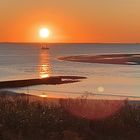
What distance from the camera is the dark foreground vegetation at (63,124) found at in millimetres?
11125

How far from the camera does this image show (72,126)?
1178 centimetres

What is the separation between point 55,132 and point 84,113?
202 centimetres

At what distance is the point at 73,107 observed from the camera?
543 inches

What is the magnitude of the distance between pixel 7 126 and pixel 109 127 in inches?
100

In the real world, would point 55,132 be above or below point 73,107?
below

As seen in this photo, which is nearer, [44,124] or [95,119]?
[44,124]

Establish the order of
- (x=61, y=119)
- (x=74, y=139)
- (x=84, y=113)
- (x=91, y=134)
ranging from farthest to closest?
(x=84, y=113), (x=61, y=119), (x=91, y=134), (x=74, y=139)

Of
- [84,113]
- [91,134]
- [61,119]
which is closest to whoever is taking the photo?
[91,134]

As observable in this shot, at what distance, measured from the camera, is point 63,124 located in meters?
11.9

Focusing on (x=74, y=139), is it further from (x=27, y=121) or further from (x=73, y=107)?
(x=73, y=107)

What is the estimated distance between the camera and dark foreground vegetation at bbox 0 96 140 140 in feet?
36.5

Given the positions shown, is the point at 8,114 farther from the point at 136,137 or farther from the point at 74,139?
the point at 136,137

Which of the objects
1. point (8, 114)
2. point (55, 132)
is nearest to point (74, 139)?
point (55, 132)

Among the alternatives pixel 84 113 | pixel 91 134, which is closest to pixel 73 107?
pixel 84 113
